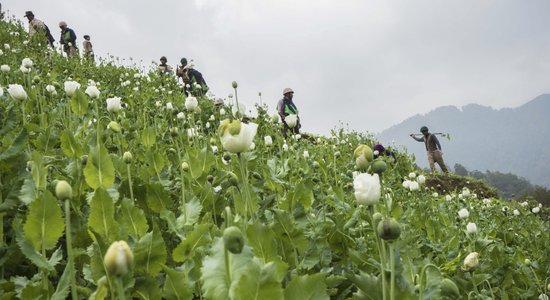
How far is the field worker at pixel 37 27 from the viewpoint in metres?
12.6

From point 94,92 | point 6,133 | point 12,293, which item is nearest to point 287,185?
point 94,92

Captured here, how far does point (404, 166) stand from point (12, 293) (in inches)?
491

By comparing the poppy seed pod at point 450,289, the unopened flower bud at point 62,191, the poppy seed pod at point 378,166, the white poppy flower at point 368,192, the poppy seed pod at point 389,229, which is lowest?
the poppy seed pod at point 450,289

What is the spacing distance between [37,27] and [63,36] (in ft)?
2.90

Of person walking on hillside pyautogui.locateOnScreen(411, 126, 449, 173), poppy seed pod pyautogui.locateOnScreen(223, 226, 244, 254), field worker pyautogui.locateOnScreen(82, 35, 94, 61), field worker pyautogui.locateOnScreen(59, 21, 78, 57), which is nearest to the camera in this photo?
poppy seed pod pyautogui.locateOnScreen(223, 226, 244, 254)

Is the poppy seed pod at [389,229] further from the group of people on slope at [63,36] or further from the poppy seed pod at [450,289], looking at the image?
the group of people on slope at [63,36]

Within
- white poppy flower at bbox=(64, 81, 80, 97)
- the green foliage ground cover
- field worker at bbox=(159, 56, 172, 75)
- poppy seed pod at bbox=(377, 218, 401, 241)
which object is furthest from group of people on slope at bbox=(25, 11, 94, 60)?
poppy seed pod at bbox=(377, 218, 401, 241)

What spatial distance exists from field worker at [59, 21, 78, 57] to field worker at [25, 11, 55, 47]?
1.21 feet

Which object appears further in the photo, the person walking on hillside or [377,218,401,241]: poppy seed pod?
the person walking on hillside

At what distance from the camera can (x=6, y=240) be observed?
189cm

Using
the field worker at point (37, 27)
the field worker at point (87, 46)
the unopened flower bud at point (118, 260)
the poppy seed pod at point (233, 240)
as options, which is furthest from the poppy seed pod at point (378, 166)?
the field worker at point (87, 46)

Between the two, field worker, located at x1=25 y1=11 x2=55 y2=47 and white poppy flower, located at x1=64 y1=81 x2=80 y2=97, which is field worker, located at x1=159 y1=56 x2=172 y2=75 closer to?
field worker, located at x1=25 y1=11 x2=55 y2=47

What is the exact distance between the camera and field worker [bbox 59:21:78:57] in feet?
43.8

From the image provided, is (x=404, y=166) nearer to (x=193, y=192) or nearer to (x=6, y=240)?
(x=193, y=192)
